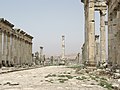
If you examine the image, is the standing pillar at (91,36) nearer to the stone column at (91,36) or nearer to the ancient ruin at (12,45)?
the stone column at (91,36)

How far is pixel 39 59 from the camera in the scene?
75.2 metres

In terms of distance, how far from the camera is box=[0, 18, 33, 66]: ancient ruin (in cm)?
4256

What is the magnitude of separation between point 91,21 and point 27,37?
118ft

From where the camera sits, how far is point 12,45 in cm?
4838

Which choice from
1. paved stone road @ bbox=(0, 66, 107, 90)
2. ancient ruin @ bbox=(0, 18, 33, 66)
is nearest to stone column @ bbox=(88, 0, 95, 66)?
paved stone road @ bbox=(0, 66, 107, 90)

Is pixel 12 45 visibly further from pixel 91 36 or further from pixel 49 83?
pixel 49 83

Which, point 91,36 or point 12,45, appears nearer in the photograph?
point 91,36

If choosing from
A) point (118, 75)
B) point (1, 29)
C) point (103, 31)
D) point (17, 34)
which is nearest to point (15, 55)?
point (17, 34)

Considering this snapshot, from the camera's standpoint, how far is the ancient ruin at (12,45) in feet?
140

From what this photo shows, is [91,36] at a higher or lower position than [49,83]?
higher

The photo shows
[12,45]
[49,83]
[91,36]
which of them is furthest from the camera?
[12,45]

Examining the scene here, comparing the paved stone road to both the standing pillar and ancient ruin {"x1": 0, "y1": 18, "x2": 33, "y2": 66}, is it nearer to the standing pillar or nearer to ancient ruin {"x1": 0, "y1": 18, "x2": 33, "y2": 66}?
the standing pillar

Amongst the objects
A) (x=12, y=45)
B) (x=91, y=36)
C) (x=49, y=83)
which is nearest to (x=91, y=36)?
(x=91, y=36)

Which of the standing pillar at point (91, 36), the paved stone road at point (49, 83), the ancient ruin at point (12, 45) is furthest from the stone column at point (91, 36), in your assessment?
the ancient ruin at point (12, 45)
